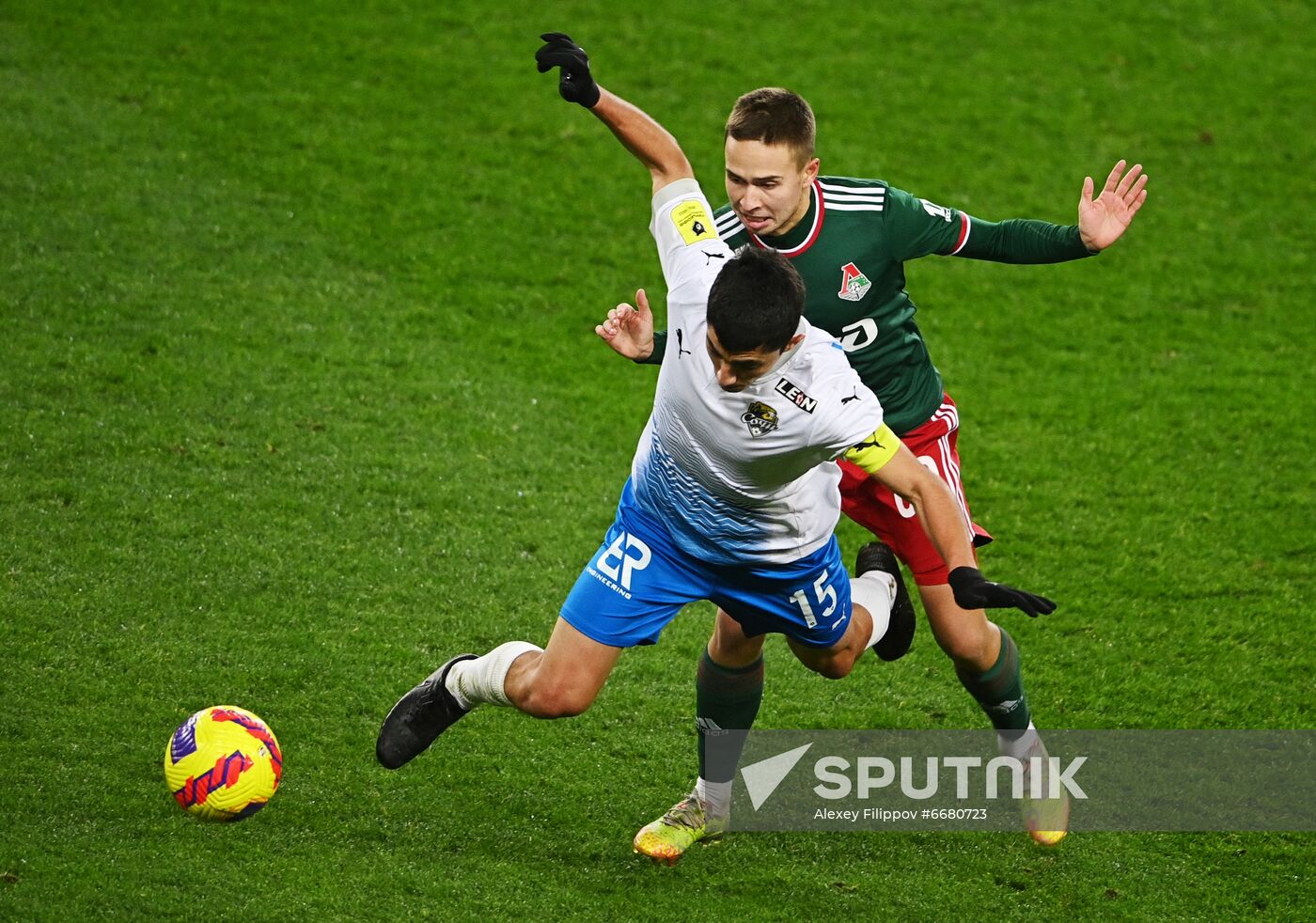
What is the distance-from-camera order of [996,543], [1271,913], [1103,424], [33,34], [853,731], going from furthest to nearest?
[33,34] < [1103,424] < [996,543] < [853,731] < [1271,913]

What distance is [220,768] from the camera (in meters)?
4.50

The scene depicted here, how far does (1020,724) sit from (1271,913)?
41.2 inches

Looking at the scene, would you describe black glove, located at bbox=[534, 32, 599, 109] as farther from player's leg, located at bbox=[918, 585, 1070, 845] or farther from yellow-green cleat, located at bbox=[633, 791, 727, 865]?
yellow-green cleat, located at bbox=[633, 791, 727, 865]

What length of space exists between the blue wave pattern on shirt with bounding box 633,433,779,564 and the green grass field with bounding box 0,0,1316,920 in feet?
3.93

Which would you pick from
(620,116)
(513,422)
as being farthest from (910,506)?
(513,422)

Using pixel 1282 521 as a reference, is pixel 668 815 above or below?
below

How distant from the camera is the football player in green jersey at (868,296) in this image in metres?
4.67

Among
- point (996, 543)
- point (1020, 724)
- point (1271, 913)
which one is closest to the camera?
point (1271, 913)

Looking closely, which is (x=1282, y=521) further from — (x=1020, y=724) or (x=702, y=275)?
(x=702, y=275)

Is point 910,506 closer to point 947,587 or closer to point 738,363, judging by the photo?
point 947,587

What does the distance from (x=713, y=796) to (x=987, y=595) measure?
1.61m

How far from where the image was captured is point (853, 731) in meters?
5.84

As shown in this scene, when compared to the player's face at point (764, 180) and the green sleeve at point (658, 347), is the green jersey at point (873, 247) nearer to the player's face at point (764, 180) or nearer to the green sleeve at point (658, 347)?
the player's face at point (764, 180)

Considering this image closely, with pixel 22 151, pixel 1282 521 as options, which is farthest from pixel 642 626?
pixel 22 151
